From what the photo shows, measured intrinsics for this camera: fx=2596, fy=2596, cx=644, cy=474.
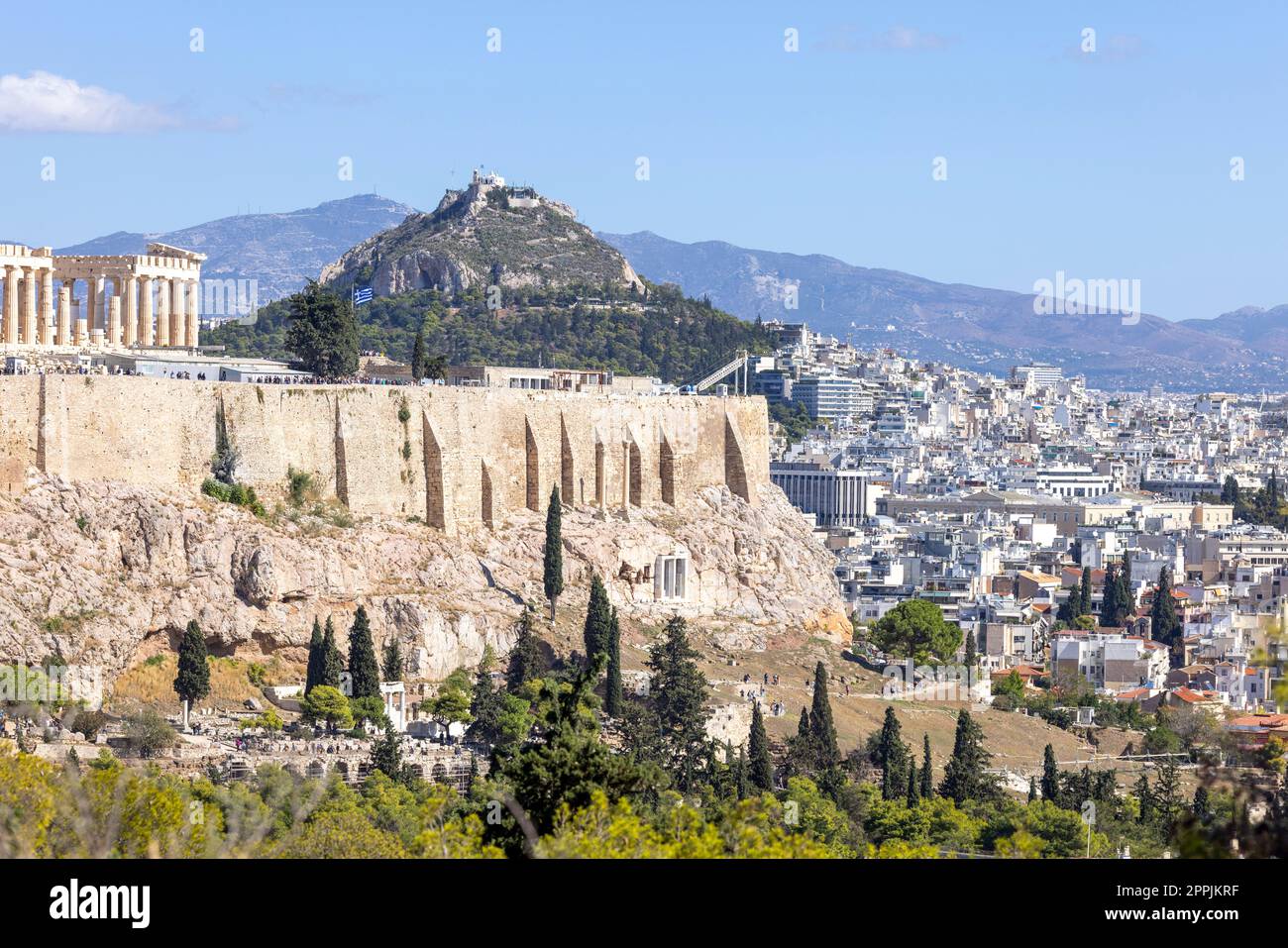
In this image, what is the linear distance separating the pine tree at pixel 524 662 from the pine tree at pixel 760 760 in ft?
16.2

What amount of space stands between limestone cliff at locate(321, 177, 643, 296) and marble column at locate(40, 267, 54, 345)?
51720 millimetres

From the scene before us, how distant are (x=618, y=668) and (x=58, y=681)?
12174 millimetres

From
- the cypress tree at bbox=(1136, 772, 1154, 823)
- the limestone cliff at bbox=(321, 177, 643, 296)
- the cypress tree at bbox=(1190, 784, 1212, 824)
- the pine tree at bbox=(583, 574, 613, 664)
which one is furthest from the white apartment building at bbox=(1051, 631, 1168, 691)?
the limestone cliff at bbox=(321, 177, 643, 296)

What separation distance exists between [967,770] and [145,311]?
24.7 metres

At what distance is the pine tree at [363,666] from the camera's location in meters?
51.4

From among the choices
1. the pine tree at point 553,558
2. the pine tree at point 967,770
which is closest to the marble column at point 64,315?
the pine tree at point 553,558

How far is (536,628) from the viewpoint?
57.5 m

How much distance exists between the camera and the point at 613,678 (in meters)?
54.0

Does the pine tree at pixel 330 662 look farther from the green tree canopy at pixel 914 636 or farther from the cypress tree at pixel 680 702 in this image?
the green tree canopy at pixel 914 636

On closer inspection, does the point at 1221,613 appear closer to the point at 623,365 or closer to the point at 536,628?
the point at 623,365

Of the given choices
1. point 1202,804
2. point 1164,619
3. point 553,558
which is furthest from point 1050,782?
point 1164,619

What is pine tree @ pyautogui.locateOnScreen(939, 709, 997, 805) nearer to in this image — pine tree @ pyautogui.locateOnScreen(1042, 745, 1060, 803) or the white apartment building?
pine tree @ pyautogui.locateOnScreen(1042, 745, 1060, 803)

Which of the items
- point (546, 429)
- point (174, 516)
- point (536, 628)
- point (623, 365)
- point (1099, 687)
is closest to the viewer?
point (174, 516)
